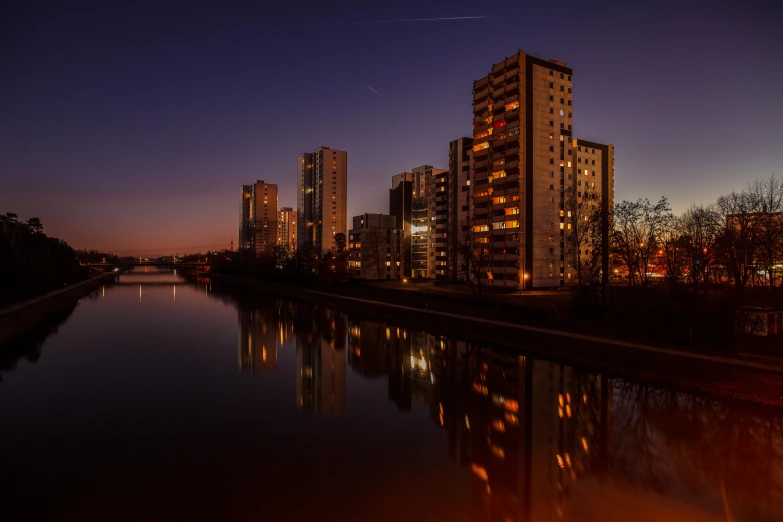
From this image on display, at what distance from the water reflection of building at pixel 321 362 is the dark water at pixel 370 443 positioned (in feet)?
0.56

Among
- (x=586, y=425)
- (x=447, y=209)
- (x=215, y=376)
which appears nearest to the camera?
(x=586, y=425)

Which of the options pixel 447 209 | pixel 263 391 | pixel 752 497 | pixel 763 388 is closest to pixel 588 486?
pixel 752 497

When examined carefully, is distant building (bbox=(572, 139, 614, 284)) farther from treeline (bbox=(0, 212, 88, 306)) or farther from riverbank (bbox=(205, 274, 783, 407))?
treeline (bbox=(0, 212, 88, 306))

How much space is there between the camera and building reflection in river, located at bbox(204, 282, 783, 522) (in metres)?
8.89

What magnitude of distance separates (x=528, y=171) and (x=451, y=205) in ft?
67.4

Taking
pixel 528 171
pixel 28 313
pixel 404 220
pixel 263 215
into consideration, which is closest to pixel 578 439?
pixel 528 171

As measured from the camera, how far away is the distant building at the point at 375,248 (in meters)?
75.6

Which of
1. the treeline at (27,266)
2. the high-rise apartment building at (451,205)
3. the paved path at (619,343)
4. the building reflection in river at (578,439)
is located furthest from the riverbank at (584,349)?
the treeline at (27,266)

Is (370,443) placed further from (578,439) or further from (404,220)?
(404,220)

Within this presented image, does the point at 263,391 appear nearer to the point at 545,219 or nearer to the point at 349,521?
the point at 349,521

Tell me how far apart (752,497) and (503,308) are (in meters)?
21.0

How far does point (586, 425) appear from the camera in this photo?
13312 mm

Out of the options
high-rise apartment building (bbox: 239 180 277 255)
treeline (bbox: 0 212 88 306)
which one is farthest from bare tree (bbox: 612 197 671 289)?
high-rise apartment building (bbox: 239 180 277 255)

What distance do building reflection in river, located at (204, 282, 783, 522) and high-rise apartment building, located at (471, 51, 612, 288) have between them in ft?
94.3
